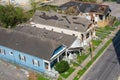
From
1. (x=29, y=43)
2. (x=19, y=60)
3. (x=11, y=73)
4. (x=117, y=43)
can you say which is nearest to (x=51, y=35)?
(x=29, y=43)

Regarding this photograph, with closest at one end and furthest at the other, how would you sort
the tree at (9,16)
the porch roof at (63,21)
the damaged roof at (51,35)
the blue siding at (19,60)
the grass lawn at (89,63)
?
1. the grass lawn at (89,63)
2. the blue siding at (19,60)
3. the damaged roof at (51,35)
4. the porch roof at (63,21)
5. the tree at (9,16)

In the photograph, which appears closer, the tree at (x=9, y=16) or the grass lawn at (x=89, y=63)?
the grass lawn at (x=89, y=63)

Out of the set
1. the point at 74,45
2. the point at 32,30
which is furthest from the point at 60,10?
the point at 74,45

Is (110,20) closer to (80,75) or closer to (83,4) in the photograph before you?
(83,4)

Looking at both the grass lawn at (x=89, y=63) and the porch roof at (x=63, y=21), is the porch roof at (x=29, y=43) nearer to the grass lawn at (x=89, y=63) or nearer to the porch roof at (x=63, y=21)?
the grass lawn at (x=89, y=63)

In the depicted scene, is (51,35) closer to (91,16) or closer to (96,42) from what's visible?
(96,42)

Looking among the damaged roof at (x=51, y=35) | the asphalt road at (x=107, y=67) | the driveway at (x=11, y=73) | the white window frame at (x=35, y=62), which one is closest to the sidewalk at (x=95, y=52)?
the asphalt road at (x=107, y=67)
